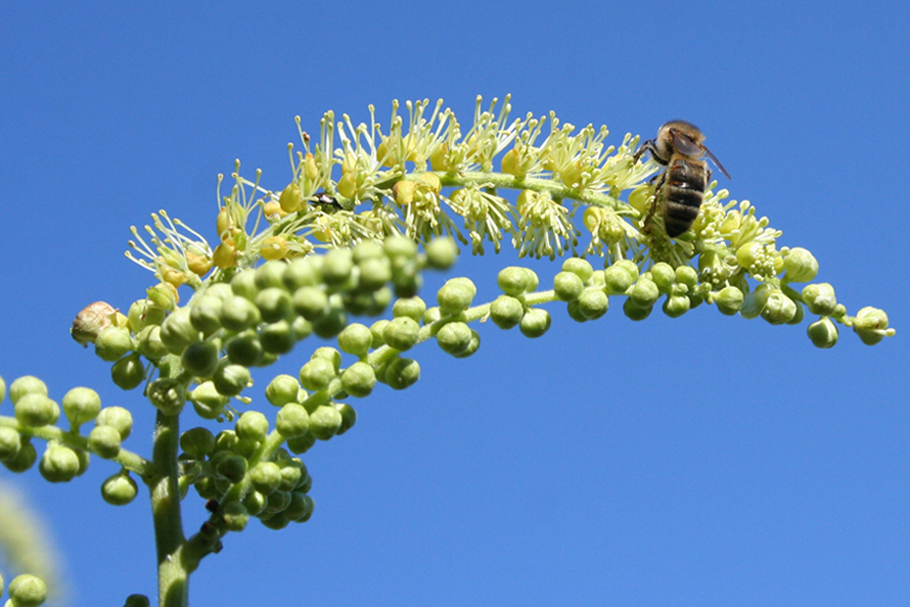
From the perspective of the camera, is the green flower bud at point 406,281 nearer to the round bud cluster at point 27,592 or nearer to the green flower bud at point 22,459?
the green flower bud at point 22,459

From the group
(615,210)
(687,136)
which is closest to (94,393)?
(615,210)

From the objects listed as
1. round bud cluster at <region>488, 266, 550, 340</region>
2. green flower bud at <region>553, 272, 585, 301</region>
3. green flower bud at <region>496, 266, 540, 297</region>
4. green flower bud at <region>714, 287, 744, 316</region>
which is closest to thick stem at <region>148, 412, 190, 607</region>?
round bud cluster at <region>488, 266, 550, 340</region>

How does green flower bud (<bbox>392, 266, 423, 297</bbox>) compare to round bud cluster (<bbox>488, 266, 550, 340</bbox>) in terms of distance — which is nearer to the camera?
green flower bud (<bbox>392, 266, 423, 297</bbox>)

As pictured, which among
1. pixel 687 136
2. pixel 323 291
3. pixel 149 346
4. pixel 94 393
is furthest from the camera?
pixel 687 136

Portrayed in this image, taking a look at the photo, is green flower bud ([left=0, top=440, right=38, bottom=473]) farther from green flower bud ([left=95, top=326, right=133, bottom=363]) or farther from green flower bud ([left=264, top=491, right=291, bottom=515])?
green flower bud ([left=264, top=491, right=291, bottom=515])

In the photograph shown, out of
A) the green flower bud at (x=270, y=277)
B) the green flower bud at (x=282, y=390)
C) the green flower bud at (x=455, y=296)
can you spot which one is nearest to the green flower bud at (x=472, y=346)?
the green flower bud at (x=455, y=296)

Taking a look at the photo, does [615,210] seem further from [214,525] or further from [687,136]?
[214,525]
